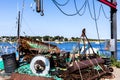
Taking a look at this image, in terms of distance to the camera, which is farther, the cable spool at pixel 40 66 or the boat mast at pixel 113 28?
the boat mast at pixel 113 28

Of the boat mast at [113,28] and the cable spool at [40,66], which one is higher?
the boat mast at [113,28]

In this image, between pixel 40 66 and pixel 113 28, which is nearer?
pixel 40 66

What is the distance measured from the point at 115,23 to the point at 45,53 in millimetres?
6072

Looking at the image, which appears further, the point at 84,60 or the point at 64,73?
the point at 84,60

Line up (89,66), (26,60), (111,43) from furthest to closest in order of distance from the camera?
1. (111,43)
2. (26,60)
3. (89,66)

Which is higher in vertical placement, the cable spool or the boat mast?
the boat mast

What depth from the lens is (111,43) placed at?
19266mm

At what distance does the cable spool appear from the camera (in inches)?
534

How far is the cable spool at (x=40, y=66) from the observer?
44.5 feet

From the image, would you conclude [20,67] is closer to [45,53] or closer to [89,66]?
[45,53]

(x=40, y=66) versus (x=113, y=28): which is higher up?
(x=113, y=28)

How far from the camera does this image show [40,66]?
1365 cm

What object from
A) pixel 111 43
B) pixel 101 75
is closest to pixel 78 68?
pixel 101 75

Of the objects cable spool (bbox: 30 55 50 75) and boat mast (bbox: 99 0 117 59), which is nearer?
cable spool (bbox: 30 55 50 75)
